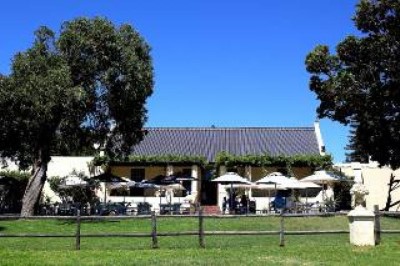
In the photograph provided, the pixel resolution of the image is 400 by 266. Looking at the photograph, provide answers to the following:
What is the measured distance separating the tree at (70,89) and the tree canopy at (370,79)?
8.53m

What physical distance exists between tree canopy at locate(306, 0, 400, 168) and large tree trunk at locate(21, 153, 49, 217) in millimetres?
13479

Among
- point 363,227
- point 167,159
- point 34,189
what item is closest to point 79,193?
point 167,159

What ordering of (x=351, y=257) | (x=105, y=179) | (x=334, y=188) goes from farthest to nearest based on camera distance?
1. (x=334, y=188)
2. (x=105, y=179)
3. (x=351, y=257)

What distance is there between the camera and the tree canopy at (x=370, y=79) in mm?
28344

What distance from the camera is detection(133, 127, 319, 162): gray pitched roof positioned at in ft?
148

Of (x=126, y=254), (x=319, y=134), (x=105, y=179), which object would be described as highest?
(x=319, y=134)

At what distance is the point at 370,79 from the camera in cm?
2880

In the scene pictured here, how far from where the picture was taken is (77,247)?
55.7ft

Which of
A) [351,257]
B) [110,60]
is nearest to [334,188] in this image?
[110,60]

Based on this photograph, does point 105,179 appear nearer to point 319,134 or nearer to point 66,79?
point 66,79

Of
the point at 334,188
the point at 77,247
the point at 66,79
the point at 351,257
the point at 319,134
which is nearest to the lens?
the point at 351,257

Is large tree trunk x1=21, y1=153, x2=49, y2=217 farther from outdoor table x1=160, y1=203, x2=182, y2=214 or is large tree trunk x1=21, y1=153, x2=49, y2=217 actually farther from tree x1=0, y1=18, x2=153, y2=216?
outdoor table x1=160, y1=203, x2=182, y2=214

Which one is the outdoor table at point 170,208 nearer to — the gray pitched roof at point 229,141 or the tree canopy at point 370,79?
the tree canopy at point 370,79

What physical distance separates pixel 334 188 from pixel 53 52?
64.2 feet
